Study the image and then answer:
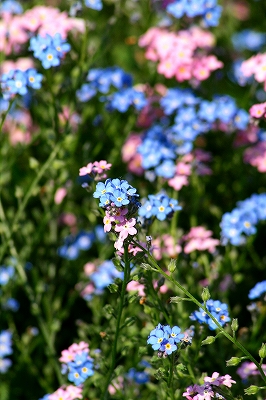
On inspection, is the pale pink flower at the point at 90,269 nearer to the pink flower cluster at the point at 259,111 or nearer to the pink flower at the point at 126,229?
the pink flower cluster at the point at 259,111

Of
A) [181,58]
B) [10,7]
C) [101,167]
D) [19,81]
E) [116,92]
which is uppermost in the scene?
[10,7]

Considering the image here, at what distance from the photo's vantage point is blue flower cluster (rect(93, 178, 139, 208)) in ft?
7.48

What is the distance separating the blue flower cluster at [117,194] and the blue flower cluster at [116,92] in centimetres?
181

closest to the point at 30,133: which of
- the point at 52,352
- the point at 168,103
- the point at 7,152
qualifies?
the point at 7,152

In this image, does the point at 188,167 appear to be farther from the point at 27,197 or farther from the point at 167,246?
the point at 27,197

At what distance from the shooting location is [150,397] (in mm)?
3195

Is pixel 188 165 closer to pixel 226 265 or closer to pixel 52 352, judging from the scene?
pixel 226 265

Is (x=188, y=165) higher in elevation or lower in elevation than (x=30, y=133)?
lower

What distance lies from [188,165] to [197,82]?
30.2 inches

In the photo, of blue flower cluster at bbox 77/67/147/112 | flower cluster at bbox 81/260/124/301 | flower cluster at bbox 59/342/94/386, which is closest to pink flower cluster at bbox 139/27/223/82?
blue flower cluster at bbox 77/67/147/112

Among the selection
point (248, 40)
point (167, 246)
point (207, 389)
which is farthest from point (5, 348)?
point (248, 40)

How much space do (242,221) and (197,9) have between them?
1511mm

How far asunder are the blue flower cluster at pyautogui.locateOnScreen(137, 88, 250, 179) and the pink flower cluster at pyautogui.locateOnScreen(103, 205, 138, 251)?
4.73ft

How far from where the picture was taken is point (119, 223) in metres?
2.34
